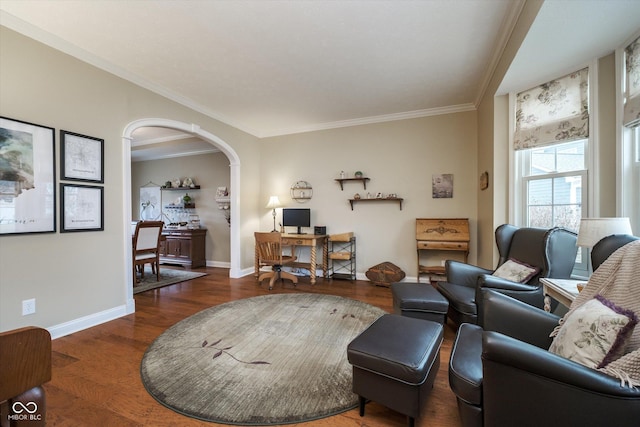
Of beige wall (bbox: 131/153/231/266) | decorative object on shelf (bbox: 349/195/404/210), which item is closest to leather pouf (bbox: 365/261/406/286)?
decorative object on shelf (bbox: 349/195/404/210)

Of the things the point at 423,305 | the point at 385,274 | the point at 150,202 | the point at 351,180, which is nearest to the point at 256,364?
the point at 423,305

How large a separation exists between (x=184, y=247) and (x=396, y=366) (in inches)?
213

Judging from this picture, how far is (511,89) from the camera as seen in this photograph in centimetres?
271

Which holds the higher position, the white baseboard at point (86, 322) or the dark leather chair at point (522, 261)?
the dark leather chair at point (522, 261)

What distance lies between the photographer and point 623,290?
43.6 inches

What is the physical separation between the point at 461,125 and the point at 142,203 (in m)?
7.29

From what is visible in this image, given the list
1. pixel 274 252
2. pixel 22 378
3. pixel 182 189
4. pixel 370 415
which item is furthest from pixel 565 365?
pixel 182 189

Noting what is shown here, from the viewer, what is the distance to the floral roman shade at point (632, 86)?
174 centimetres

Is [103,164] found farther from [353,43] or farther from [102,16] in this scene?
[353,43]

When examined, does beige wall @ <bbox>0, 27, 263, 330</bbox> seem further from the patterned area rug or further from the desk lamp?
the desk lamp

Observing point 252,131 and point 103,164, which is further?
point 252,131

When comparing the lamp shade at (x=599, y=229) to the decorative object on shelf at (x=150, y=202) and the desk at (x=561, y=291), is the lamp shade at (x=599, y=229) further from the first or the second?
the decorative object on shelf at (x=150, y=202)

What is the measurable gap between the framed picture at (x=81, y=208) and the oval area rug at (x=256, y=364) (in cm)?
136

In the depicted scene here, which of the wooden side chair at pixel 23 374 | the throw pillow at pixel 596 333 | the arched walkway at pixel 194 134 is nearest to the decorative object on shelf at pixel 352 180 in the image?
the arched walkway at pixel 194 134
